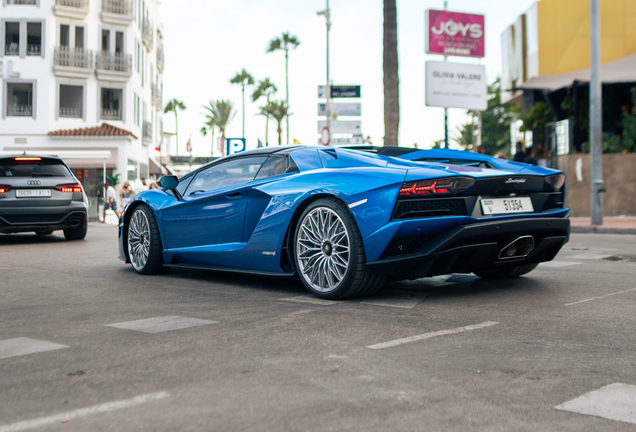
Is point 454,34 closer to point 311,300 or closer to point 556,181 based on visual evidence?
point 556,181

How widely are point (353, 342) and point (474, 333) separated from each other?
27.3 inches

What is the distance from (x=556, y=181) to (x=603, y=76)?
15127mm

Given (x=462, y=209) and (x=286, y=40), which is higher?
(x=286, y=40)

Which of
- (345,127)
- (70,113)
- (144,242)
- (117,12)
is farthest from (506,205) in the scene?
(117,12)

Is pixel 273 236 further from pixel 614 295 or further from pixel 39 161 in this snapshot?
pixel 39 161

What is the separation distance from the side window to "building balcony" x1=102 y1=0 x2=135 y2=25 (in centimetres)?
3560

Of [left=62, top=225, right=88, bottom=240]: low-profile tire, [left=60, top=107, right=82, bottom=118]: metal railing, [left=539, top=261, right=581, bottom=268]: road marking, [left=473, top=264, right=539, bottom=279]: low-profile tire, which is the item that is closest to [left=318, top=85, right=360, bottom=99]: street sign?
[left=60, top=107, right=82, bottom=118]: metal railing

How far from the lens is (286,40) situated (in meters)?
65.9

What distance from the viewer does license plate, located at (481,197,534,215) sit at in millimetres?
4891

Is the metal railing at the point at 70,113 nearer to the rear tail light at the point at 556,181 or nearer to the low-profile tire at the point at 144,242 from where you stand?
the low-profile tire at the point at 144,242

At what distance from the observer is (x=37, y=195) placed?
11539mm

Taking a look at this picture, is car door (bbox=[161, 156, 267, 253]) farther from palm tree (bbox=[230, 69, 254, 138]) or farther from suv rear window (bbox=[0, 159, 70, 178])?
palm tree (bbox=[230, 69, 254, 138])

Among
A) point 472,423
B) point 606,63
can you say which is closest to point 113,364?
point 472,423

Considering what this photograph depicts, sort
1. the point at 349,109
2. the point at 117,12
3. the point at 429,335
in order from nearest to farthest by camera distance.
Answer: the point at 429,335 < the point at 349,109 < the point at 117,12
